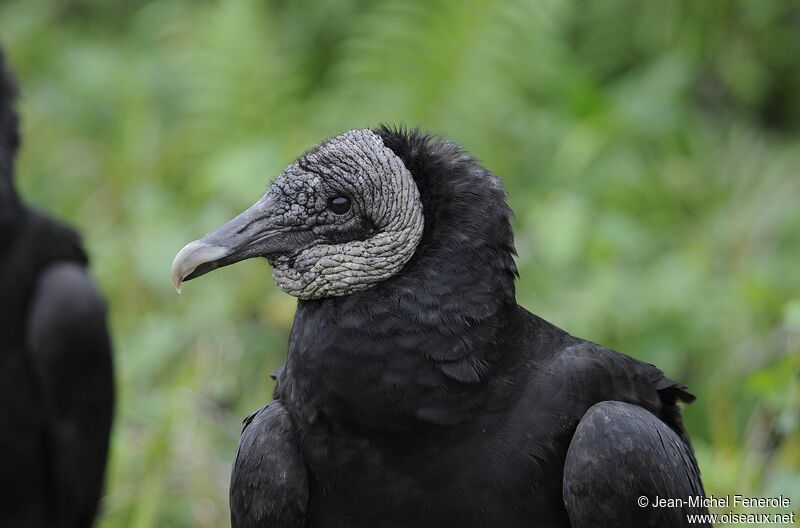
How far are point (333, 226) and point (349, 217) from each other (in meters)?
0.05

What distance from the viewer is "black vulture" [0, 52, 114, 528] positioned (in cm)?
430

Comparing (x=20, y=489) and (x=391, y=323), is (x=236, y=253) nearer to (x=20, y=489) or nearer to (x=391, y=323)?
(x=391, y=323)

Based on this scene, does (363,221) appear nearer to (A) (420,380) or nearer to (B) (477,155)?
(A) (420,380)

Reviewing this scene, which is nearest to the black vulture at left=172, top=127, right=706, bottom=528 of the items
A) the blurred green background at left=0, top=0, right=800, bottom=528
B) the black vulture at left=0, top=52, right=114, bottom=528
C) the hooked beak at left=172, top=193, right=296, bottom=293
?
the hooked beak at left=172, top=193, right=296, bottom=293

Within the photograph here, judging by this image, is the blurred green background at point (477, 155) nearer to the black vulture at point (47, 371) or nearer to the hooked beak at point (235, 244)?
the black vulture at point (47, 371)

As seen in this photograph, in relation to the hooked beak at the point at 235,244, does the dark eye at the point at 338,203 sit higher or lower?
higher

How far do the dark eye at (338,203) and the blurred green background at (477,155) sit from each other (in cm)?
164

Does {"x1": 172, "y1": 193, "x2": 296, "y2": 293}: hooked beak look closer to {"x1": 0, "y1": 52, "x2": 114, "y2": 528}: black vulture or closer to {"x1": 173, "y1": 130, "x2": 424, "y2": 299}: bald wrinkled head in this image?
{"x1": 173, "y1": 130, "x2": 424, "y2": 299}: bald wrinkled head

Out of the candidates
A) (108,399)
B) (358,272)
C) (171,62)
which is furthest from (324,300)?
(171,62)

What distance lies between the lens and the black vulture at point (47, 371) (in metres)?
4.30

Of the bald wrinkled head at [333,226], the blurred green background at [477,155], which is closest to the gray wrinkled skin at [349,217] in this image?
the bald wrinkled head at [333,226]

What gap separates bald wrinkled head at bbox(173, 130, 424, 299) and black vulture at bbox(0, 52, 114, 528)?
1854 mm

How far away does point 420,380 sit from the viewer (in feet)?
8.61

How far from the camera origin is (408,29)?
696 centimetres
